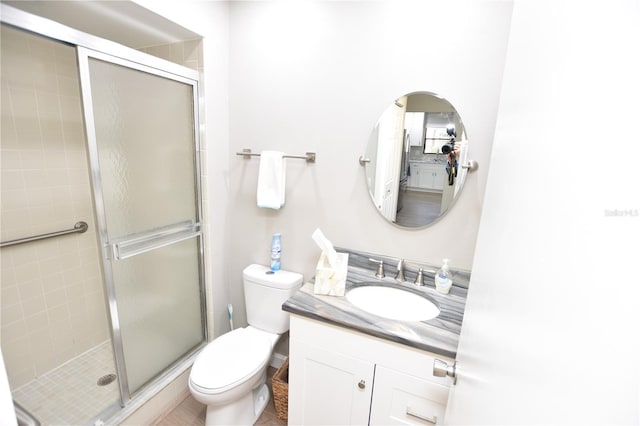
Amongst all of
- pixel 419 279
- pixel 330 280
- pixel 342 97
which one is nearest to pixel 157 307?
pixel 330 280

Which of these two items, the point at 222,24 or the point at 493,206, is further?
the point at 222,24

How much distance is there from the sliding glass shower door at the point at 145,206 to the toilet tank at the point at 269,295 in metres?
0.39

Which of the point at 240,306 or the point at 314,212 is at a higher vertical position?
the point at 314,212

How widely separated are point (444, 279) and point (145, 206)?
5.25ft

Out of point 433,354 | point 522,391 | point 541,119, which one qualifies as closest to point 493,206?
point 541,119

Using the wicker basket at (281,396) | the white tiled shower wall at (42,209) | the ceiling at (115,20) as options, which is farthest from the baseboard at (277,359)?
the ceiling at (115,20)

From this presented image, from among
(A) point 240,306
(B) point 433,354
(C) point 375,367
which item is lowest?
(A) point 240,306

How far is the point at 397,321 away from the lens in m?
1.22

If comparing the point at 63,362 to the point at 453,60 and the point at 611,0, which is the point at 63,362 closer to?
the point at 611,0

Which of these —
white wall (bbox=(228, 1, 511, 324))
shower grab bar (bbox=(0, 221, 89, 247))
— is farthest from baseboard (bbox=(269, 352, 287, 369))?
shower grab bar (bbox=(0, 221, 89, 247))

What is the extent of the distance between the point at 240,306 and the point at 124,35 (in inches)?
71.8

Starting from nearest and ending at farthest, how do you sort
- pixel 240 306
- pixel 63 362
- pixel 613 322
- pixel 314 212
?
pixel 613 322 < pixel 314 212 < pixel 63 362 < pixel 240 306

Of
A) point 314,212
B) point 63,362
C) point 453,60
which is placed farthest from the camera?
point 63,362

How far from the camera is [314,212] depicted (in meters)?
1.75
